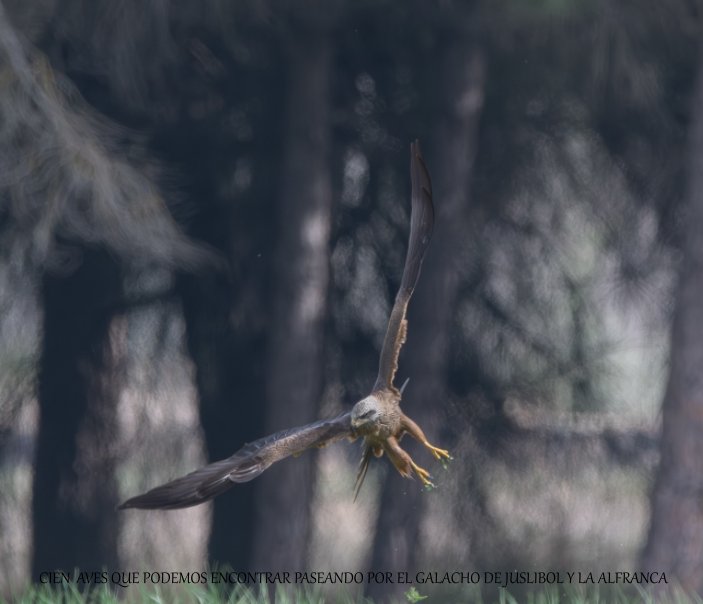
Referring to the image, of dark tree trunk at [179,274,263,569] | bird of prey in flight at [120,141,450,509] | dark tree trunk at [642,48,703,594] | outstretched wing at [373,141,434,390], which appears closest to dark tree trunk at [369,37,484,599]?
dark tree trunk at [179,274,263,569]

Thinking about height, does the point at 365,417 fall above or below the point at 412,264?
below

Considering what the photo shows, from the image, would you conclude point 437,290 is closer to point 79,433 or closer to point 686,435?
point 686,435

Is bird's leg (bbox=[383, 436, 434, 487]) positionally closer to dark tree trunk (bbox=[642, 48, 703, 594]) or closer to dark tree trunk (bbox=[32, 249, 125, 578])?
dark tree trunk (bbox=[642, 48, 703, 594])

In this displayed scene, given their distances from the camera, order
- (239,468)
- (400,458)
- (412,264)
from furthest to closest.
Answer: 1. (412,264)
2. (239,468)
3. (400,458)

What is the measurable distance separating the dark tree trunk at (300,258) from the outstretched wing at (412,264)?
4.18 meters

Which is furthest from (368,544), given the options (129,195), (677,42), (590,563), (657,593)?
(677,42)

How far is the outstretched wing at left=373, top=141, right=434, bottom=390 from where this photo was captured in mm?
4055

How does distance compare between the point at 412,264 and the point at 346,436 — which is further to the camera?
the point at 412,264

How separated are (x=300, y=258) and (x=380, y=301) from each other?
Result: 0.78 meters

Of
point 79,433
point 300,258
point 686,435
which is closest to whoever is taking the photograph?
point 686,435

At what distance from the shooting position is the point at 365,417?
393 centimetres

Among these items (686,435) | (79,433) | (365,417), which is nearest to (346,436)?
(365,417)

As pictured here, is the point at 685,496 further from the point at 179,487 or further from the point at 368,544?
the point at 179,487

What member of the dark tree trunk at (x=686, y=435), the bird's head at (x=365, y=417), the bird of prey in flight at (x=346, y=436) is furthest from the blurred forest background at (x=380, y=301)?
the bird's head at (x=365, y=417)
